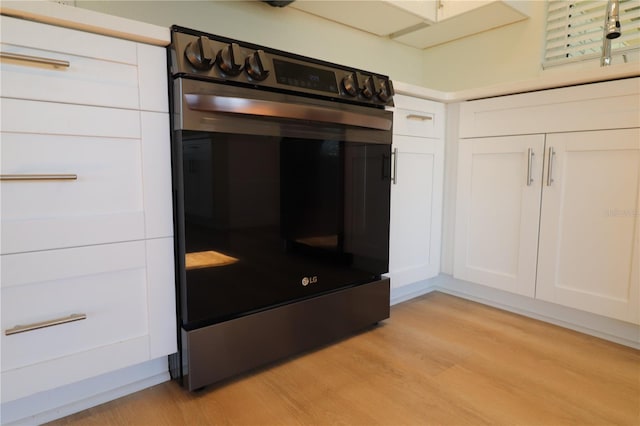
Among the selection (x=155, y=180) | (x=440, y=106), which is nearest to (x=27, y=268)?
(x=155, y=180)

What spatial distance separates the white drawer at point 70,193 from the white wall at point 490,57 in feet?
6.84

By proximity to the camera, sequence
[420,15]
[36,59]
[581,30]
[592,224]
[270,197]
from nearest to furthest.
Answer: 1. [36,59]
2. [270,197]
3. [592,224]
4. [581,30]
5. [420,15]

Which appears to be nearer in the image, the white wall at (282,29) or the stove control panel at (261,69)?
the stove control panel at (261,69)

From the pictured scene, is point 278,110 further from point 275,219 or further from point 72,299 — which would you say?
point 72,299

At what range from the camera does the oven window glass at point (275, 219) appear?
1088 millimetres

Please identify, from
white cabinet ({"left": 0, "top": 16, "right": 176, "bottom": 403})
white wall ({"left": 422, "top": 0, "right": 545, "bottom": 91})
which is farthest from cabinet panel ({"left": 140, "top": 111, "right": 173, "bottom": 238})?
white wall ({"left": 422, "top": 0, "right": 545, "bottom": 91})

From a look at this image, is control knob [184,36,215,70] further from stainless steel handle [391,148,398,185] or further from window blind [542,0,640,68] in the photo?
window blind [542,0,640,68]

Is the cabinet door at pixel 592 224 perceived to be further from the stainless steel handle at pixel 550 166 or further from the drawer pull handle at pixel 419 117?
the drawer pull handle at pixel 419 117

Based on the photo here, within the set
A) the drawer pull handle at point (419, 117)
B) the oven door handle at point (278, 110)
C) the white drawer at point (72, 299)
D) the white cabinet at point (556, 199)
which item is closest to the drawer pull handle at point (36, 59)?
the oven door handle at point (278, 110)

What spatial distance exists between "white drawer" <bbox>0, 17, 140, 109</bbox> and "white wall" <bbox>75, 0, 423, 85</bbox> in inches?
23.0

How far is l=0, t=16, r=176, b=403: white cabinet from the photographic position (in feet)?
2.91

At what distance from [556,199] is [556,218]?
8cm

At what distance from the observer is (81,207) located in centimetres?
97

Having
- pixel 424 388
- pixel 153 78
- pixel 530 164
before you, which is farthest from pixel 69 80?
pixel 530 164
